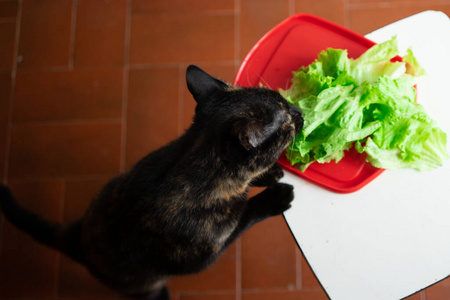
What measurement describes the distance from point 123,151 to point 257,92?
4.11ft

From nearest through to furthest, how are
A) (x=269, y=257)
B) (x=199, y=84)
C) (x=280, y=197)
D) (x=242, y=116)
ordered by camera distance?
(x=242, y=116) → (x=199, y=84) → (x=280, y=197) → (x=269, y=257)

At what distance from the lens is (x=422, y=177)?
46.2 inches

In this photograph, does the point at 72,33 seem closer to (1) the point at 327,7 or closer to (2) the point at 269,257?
(1) the point at 327,7

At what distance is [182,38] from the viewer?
2180 millimetres

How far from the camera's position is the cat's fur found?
105cm

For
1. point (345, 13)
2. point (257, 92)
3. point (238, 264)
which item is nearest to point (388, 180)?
point (257, 92)

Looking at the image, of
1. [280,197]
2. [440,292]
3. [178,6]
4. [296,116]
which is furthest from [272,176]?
[178,6]

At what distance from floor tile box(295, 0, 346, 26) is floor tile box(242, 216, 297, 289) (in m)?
1.26

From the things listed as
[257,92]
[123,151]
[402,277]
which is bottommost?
[123,151]

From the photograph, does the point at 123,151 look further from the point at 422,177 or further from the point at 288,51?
the point at 422,177

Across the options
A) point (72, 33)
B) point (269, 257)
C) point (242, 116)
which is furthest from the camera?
point (72, 33)

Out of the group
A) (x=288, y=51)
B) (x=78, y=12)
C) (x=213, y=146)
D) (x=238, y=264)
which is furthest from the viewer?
(x=78, y=12)

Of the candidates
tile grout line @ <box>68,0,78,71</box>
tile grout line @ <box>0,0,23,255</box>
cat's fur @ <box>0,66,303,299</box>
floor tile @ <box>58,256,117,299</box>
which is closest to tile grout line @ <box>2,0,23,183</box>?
tile grout line @ <box>0,0,23,255</box>

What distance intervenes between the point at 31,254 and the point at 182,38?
1615 millimetres
